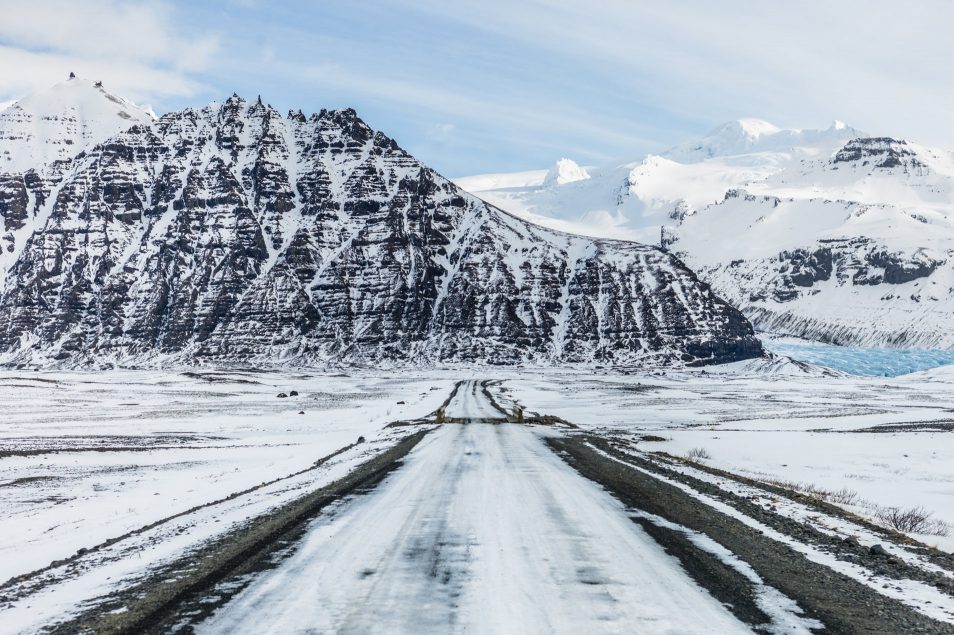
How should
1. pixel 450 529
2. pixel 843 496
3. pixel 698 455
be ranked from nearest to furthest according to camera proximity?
pixel 450 529 → pixel 843 496 → pixel 698 455

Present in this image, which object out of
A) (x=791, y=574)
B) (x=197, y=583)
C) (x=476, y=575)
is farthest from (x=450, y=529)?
(x=791, y=574)

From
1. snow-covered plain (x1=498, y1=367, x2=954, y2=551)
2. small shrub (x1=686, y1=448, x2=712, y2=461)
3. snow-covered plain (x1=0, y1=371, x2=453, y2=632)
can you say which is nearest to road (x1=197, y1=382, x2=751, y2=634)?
snow-covered plain (x1=0, y1=371, x2=453, y2=632)

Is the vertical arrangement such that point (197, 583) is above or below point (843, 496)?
above

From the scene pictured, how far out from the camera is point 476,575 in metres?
7.29

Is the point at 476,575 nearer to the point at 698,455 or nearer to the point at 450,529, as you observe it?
the point at 450,529

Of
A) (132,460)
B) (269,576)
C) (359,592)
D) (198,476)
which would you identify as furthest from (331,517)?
(132,460)

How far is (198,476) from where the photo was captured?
58.2ft

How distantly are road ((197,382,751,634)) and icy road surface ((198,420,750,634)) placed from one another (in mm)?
17

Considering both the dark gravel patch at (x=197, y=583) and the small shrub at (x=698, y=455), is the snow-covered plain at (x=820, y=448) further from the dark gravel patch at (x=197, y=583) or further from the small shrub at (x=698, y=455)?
the dark gravel patch at (x=197, y=583)

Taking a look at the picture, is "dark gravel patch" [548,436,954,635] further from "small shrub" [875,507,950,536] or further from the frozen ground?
"small shrub" [875,507,950,536]

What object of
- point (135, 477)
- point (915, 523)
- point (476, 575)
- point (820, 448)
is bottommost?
point (135, 477)

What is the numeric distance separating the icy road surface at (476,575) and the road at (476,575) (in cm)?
2

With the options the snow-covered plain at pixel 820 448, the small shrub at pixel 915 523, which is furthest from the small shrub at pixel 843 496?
the small shrub at pixel 915 523

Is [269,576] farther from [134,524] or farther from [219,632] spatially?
[134,524]
